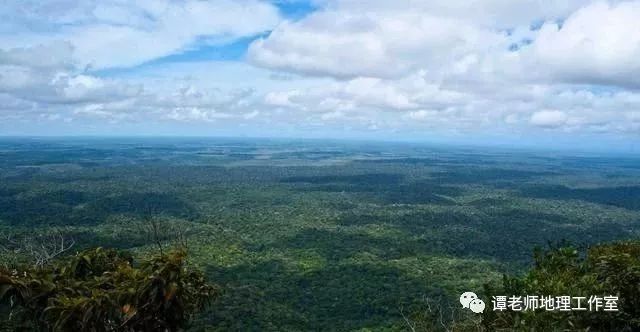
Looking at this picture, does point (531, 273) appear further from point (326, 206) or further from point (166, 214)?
point (326, 206)

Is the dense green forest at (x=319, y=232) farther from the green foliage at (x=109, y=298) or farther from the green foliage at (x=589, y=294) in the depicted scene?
the green foliage at (x=589, y=294)

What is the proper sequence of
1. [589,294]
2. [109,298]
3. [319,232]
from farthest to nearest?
[319,232], [589,294], [109,298]

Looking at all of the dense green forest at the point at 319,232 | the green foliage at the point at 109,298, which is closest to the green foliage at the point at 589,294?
the dense green forest at the point at 319,232

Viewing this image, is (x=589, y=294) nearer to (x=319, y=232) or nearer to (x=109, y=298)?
(x=109, y=298)

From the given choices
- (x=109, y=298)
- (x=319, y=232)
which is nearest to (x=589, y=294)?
(x=109, y=298)

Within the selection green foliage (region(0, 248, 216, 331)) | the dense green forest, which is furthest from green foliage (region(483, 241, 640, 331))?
green foliage (region(0, 248, 216, 331))
